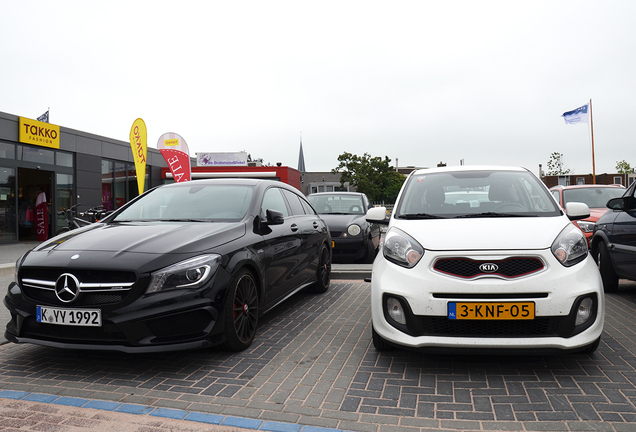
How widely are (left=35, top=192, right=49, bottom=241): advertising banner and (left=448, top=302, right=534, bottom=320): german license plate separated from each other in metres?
18.6

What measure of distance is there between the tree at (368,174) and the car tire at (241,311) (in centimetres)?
5377

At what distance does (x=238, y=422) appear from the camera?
107 inches

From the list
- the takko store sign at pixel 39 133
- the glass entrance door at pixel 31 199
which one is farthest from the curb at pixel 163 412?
the glass entrance door at pixel 31 199

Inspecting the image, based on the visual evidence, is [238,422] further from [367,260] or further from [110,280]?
[367,260]

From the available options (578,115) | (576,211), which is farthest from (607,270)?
(578,115)

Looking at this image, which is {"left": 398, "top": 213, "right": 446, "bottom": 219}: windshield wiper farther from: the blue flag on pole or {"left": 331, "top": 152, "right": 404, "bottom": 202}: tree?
{"left": 331, "top": 152, "right": 404, "bottom": 202}: tree

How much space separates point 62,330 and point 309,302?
329 centimetres

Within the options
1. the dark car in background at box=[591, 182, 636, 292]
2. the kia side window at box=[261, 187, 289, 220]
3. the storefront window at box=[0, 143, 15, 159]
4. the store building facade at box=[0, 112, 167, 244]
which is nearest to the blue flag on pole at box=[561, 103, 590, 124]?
the dark car in background at box=[591, 182, 636, 292]

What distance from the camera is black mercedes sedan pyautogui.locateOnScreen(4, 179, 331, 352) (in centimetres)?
331

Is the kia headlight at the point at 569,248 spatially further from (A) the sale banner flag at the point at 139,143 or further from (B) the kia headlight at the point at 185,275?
(A) the sale banner flag at the point at 139,143

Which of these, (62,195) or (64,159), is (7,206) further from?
(64,159)

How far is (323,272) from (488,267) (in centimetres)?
368

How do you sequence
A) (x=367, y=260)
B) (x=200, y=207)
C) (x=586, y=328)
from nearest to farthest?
1. (x=586, y=328)
2. (x=200, y=207)
3. (x=367, y=260)

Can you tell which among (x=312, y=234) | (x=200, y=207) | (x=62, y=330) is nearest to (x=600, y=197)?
(x=312, y=234)
